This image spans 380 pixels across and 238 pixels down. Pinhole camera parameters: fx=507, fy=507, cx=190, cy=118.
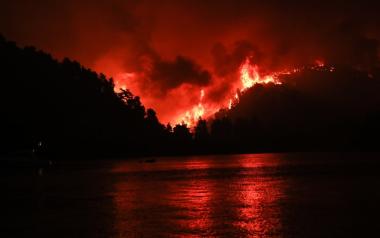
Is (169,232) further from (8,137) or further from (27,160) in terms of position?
(8,137)

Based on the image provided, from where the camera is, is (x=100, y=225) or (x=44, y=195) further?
(x=44, y=195)

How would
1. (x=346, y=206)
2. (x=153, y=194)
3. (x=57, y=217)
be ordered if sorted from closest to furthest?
1. (x=57, y=217)
2. (x=346, y=206)
3. (x=153, y=194)

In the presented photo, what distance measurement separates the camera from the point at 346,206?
1613 inches

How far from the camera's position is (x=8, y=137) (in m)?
181

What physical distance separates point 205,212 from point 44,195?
85.7 feet

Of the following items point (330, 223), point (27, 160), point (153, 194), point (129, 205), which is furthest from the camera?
point (27, 160)

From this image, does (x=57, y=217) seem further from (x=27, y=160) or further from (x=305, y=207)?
(x=27, y=160)

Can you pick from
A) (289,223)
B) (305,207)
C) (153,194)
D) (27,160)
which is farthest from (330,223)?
(27,160)

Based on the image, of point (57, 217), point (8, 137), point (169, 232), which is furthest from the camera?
point (8, 137)

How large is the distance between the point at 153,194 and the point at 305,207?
834 inches

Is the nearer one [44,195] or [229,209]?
[229,209]

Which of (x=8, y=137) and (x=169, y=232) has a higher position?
(x=8, y=137)

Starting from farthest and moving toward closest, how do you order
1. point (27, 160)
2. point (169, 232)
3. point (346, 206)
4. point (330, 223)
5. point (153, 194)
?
1. point (27, 160)
2. point (153, 194)
3. point (346, 206)
4. point (330, 223)
5. point (169, 232)

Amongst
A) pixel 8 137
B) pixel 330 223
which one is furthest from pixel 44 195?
pixel 8 137
